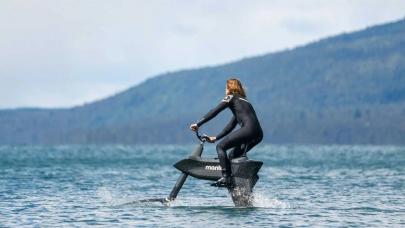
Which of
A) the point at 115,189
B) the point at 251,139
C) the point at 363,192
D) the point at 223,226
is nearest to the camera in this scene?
the point at 223,226

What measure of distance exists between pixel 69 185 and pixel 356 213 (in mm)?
16885

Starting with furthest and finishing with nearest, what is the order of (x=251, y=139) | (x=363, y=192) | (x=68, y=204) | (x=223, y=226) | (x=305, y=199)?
(x=363, y=192) < (x=305, y=199) < (x=68, y=204) < (x=251, y=139) < (x=223, y=226)

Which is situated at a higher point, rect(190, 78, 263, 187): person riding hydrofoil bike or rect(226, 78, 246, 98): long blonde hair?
rect(226, 78, 246, 98): long blonde hair

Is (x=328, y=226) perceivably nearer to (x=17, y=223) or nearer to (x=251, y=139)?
(x=251, y=139)

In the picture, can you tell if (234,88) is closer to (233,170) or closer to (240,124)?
(240,124)

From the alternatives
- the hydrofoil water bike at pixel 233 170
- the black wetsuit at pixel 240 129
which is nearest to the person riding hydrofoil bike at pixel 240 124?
the black wetsuit at pixel 240 129

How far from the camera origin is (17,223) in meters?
26.2

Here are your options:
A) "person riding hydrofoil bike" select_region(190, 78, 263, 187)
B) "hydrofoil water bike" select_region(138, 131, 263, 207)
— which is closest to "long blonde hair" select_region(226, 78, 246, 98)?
"person riding hydrofoil bike" select_region(190, 78, 263, 187)

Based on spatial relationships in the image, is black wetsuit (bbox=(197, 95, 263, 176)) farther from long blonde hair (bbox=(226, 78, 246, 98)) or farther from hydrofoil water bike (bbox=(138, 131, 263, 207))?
hydrofoil water bike (bbox=(138, 131, 263, 207))

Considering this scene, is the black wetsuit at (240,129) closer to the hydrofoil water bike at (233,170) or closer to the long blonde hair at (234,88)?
the long blonde hair at (234,88)

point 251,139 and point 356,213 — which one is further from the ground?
point 251,139

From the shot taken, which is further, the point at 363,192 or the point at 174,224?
the point at 363,192

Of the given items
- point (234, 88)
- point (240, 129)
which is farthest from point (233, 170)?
point (234, 88)

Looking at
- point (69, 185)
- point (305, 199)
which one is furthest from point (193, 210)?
point (69, 185)
